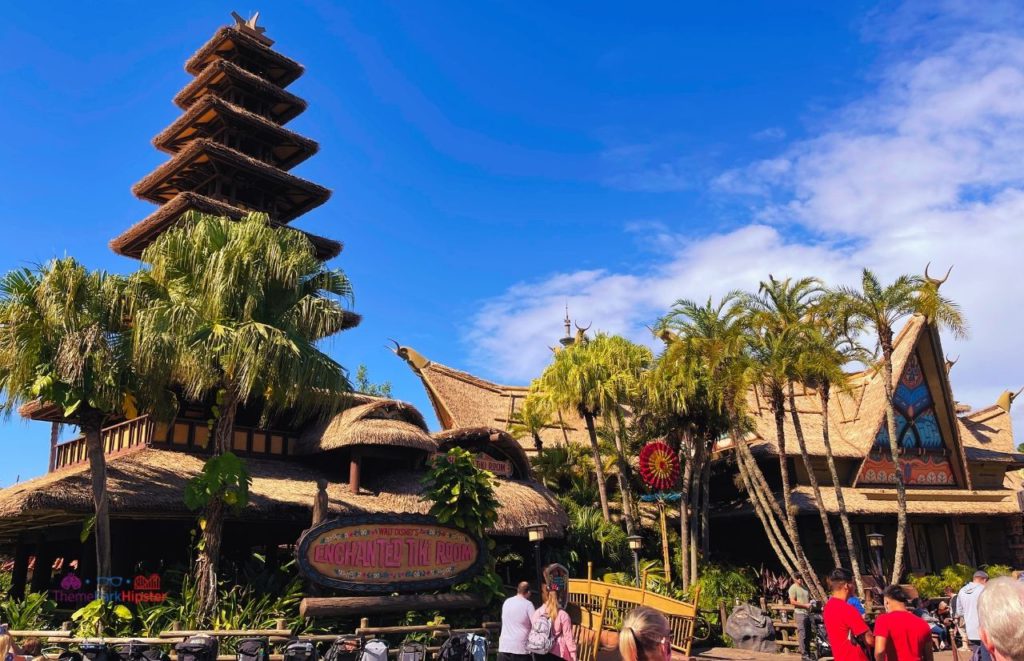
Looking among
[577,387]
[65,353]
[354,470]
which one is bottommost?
[354,470]

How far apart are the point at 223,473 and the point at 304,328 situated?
3.23 metres

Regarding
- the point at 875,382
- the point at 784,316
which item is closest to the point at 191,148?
the point at 784,316

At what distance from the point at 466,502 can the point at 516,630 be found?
9.25 m

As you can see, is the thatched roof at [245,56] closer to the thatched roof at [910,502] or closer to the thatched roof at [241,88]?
the thatched roof at [241,88]

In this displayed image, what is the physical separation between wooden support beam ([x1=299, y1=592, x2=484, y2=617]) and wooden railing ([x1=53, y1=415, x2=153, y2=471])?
7.02 metres

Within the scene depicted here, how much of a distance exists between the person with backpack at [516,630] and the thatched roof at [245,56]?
25.9 metres

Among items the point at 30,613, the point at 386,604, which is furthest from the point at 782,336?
the point at 30,613

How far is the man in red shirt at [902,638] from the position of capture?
21.1ft

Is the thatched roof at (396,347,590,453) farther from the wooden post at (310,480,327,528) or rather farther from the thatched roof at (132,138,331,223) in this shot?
the wooden post at (310,480,327,528)

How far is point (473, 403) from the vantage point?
31953mm

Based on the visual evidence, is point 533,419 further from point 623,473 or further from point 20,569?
point 20,569

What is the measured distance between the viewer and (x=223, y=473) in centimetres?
1470

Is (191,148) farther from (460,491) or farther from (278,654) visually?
(278,654)

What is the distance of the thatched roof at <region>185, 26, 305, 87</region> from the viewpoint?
93.4ft
